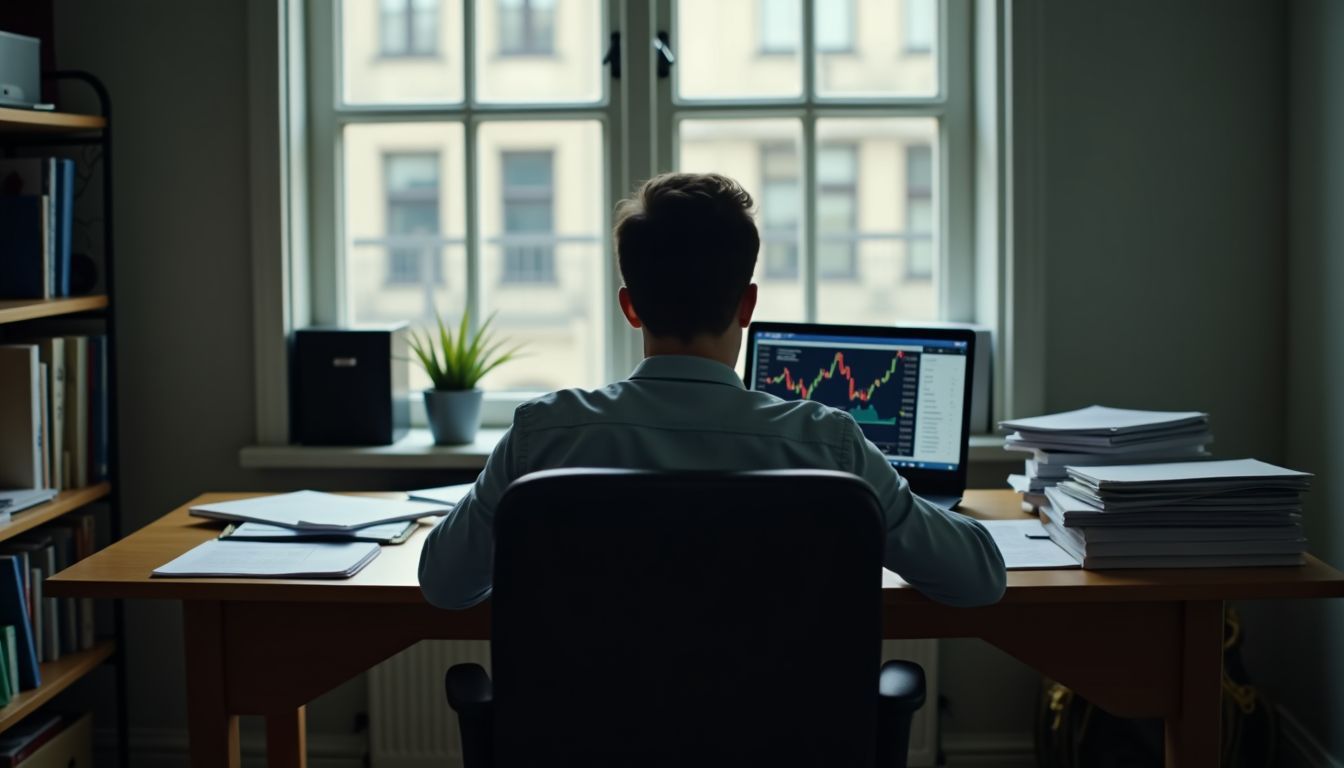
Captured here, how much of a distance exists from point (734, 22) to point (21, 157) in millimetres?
1516

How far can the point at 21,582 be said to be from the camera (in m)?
2.44

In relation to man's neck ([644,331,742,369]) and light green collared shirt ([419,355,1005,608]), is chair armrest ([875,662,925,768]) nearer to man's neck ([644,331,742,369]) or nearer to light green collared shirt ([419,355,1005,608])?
light green collared shirt ([419,355,1005,608])

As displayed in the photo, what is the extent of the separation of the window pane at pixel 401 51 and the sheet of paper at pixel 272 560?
4.15ft

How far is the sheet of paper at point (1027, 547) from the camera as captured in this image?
6.21ft

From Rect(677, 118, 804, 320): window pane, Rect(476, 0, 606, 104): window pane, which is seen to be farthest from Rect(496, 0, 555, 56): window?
Rect(677, 118, 804, 320): window pane

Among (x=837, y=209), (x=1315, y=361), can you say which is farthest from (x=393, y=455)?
(x=1315, y=361)

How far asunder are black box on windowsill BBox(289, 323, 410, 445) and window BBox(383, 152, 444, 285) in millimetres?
236

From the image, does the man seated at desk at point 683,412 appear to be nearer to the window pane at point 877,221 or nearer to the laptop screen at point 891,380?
the laptop screen at point 891,380

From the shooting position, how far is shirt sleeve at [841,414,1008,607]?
148 cm

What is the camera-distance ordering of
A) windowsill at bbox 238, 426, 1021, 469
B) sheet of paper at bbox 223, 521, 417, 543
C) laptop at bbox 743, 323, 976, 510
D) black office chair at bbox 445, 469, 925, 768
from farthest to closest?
windowsill at bbox 238, 426, 1021, 469, laptop at bbox 743, 323, 976, 510, sheet of paper at bbox 223, 521, 417, 543, black office chair at bbox 445, 469, 925, 768

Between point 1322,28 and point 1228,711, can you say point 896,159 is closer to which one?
point 1322,28

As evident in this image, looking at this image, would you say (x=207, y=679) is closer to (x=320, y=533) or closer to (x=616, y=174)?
(x=320, y=533)

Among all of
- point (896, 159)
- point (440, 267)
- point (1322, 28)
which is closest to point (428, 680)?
point (440, 267)

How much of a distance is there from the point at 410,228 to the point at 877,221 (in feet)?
3.45
